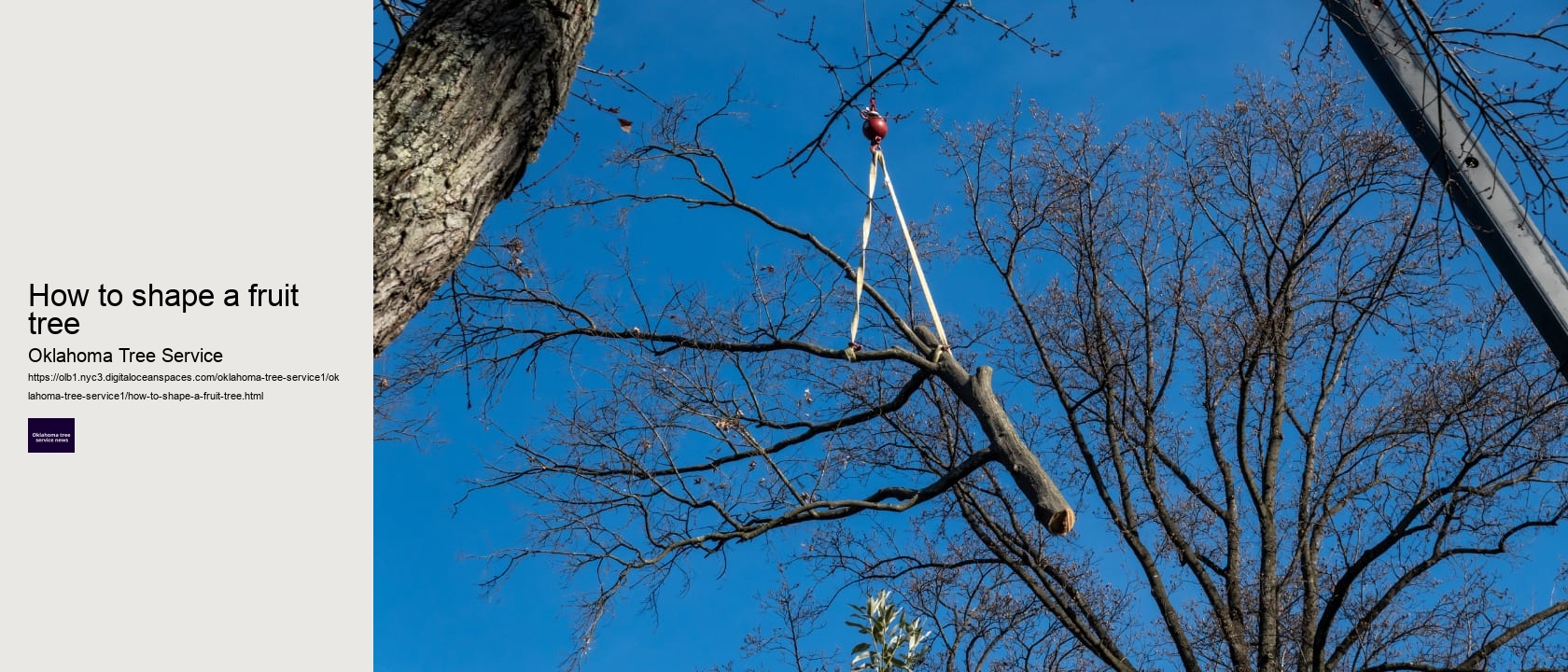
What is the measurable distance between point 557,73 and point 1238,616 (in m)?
5.68

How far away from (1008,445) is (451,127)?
3158 millimetres

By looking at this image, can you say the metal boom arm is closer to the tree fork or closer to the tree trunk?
the tree fork

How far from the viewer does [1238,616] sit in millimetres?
6625

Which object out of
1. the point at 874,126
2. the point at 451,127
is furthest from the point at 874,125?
the point at 451,127

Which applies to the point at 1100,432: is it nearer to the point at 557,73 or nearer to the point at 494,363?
the point at 494,363
